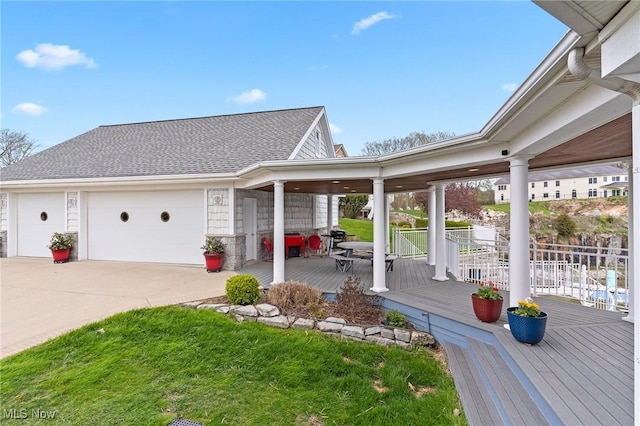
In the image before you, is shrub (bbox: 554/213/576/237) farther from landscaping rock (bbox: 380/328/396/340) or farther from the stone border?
landscaping rock (bbox: 380/328/396/340)

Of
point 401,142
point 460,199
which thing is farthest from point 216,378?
point 401,142

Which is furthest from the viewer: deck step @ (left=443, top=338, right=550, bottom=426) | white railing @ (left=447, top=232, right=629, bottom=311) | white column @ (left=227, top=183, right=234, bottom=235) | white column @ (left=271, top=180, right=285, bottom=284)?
white column @ (left=227, top=183, right=234, bottom=235)

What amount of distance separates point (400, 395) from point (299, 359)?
4.62ft

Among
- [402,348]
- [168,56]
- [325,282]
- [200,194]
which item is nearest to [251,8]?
[200,194]

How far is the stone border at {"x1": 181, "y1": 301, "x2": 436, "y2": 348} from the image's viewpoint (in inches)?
195

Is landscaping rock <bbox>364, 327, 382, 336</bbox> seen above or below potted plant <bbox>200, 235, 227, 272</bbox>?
below

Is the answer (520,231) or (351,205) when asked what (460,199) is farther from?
(520,231)

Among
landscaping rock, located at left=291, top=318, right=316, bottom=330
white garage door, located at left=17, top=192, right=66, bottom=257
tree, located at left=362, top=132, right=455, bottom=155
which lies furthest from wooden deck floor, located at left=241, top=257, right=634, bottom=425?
tree, located at left=362, top=132, right=455, bottom=155

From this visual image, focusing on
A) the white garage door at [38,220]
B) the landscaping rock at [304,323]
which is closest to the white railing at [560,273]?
the landscaping rock at [304,323]

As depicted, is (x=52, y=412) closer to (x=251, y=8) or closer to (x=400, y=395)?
(x=400, y=395)

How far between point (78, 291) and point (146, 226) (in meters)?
3.66

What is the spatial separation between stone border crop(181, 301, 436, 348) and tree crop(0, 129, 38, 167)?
25.2 meters

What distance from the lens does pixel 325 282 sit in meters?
7.46

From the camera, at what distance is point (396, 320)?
17.5 ft
